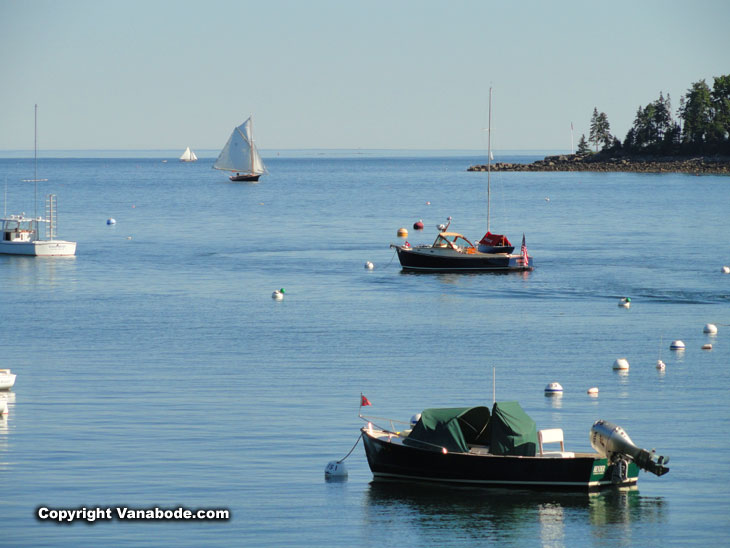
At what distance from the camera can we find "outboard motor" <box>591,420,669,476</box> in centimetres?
3172

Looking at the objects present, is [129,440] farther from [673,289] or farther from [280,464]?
[673,289]

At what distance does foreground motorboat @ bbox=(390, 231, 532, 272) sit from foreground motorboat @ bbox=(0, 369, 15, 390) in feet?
132

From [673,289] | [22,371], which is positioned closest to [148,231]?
[673,289]

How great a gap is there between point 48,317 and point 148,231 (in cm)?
5888

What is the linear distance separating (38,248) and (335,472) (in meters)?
62.4

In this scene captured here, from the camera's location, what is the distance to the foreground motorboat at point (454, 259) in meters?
79.5

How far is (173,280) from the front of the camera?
7750 centimetres

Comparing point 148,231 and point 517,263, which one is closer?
point 517,263

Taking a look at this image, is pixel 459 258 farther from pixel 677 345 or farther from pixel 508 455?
pixel 508 455

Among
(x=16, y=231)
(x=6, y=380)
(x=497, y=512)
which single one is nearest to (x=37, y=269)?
(x=16, y=231)

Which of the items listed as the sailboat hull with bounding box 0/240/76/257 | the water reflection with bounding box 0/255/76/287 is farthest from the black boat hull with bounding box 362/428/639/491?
the sailboat hull with bounding box 0/240/76/257

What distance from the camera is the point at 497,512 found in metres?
31.4

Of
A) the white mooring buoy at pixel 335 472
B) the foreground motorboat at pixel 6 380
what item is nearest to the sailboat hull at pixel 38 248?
the foreground motorboat at pixel 6 380

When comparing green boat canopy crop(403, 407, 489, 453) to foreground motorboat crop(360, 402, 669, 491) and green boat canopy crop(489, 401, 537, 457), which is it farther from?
green boat canopy crop(489, 401, 537, 457)
